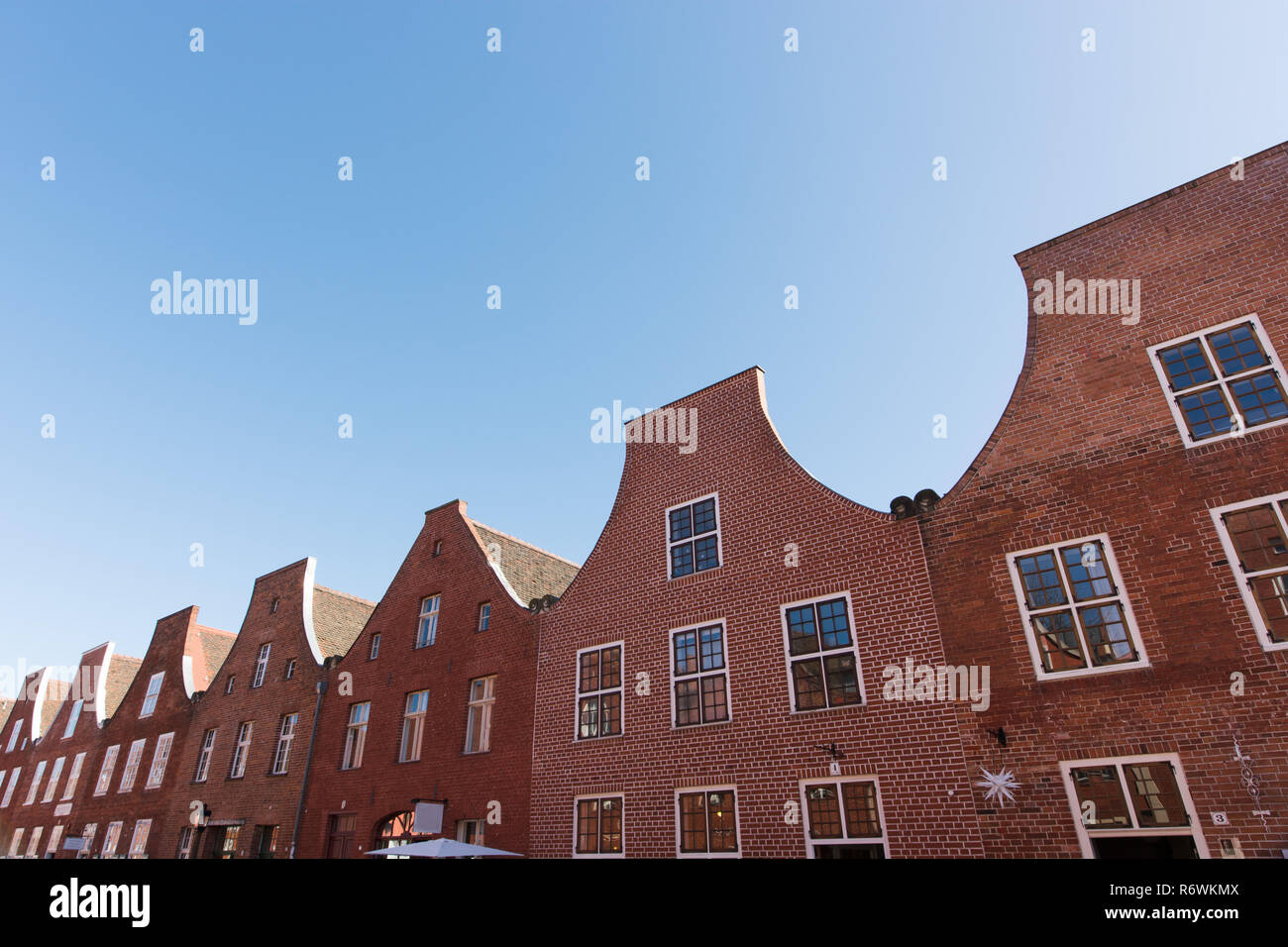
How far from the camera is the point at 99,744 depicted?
33938 mm

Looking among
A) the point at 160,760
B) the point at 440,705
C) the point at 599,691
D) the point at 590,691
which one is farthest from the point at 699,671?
the point at 160,760

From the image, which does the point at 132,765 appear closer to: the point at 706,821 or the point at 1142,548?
the point at 706,821

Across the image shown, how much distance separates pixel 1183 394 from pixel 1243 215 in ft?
11.5

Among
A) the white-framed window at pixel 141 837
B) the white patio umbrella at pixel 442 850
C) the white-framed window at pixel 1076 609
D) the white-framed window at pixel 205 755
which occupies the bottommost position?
the white patio umbrella at pixel 442 850

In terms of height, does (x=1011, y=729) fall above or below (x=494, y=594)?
below

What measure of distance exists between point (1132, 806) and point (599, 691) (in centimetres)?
1063

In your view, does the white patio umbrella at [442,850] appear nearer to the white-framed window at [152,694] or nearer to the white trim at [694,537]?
the white trim at [694,537]

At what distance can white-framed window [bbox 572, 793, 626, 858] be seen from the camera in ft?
51.9

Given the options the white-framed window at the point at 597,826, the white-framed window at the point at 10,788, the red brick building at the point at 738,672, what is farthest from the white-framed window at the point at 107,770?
the white-framed window at the point at 597,826

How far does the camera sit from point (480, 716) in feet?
65.8

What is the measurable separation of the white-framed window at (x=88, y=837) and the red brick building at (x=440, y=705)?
598 inches

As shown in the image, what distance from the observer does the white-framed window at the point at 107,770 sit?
32.1m

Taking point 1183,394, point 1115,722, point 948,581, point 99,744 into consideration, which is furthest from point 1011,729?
point 99,744
